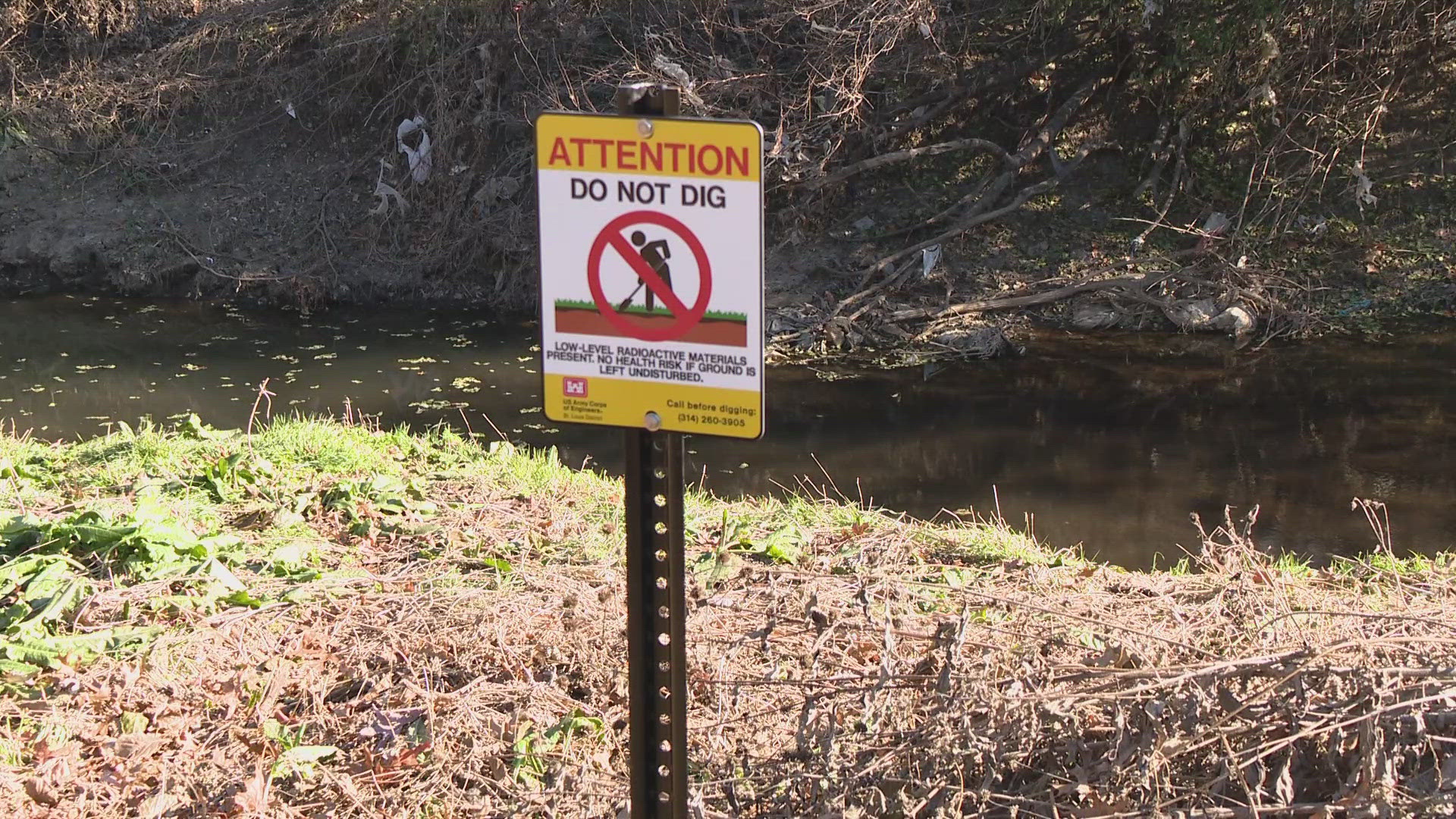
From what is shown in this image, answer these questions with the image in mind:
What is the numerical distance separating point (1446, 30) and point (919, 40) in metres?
4.47

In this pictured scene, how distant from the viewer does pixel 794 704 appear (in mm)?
3375

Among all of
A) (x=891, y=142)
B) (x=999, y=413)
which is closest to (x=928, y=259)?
(x=891, y=142)

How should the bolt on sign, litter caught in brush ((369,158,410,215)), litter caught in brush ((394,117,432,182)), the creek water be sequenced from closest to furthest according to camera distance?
1. the bolt on sign
2. the creek water
3. litter caught in brush ((369,158,410,215))
4. litter caught in brush ((394,117,432,182))

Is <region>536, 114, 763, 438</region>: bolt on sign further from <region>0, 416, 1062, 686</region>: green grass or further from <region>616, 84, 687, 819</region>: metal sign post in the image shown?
<region>0, 416, 1062, 686</region>: green grass

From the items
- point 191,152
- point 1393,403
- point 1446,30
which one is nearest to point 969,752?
point 1393,403

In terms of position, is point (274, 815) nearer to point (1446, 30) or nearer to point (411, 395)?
point (411, 395)

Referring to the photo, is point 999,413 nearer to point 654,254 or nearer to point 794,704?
point 794,704

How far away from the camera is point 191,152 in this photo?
1536 centimetres

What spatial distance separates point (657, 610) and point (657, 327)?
1.57 feet

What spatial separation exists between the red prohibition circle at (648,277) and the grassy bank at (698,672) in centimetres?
122

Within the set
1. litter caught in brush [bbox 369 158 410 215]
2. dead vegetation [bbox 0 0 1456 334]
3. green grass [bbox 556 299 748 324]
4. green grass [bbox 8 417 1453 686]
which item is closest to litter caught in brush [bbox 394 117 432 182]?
dead vegetation [bbox 0 0 1456 334]

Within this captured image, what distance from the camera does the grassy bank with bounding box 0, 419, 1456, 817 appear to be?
2842mm

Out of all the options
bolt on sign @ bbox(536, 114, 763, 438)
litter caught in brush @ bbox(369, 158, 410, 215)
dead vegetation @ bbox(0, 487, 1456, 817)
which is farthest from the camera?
litter caught in brush @ bbox(369, 158, 410, 215)

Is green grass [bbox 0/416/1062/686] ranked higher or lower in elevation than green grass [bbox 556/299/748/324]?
lower
